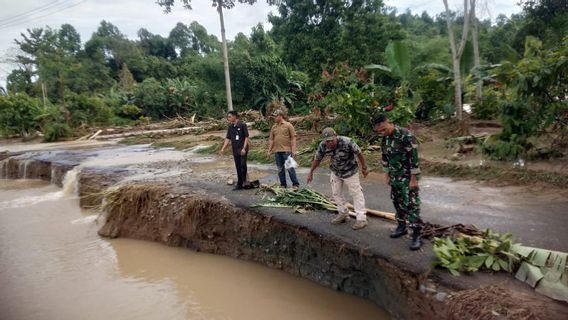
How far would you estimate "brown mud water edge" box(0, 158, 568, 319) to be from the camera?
3.68 metres

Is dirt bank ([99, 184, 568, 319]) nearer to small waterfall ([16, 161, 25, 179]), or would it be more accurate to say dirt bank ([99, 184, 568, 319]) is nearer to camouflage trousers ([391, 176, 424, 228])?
camouflage trousers ([391, 176, 424, 228])

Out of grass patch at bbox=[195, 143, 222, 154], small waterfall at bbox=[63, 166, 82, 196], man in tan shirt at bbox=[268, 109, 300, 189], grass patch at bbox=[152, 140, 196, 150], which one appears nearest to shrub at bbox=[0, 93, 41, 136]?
grass patch at bbox=[152, 140, 196, 150]

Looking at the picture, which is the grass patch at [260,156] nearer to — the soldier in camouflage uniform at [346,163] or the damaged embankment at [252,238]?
the damaged embankment at [252,238]

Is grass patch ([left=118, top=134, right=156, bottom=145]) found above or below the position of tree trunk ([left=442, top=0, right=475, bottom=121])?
below

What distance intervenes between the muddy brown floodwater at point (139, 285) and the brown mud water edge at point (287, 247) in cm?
22

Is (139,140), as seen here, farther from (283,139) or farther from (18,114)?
(283,139)

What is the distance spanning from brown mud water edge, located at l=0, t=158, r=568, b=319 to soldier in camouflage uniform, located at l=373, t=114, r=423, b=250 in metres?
0.61

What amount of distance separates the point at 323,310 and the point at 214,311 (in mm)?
1578

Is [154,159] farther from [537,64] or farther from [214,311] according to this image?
[537,64]

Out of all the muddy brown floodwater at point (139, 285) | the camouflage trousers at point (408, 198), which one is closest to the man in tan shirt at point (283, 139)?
the muddy brown floodwater at point (139, 285)

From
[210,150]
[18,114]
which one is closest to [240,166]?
[210,150]

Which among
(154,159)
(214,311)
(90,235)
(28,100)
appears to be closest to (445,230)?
(214,311)

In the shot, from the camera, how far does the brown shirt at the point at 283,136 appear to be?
23.8ft

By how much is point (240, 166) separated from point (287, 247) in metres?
2.37
